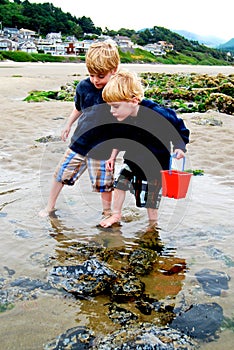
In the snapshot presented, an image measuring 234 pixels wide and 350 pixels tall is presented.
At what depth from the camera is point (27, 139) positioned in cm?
750

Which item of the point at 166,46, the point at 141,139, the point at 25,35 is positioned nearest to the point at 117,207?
the point at 141,139

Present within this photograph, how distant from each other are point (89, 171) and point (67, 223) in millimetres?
557

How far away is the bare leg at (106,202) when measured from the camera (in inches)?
166

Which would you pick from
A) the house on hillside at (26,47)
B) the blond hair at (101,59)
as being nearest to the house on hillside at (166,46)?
the house on hillside at (26,47)

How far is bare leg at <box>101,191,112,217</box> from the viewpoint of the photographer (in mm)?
4211

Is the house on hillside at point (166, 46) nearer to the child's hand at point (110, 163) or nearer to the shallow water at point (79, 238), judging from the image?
the shallow water at point (79, 238)

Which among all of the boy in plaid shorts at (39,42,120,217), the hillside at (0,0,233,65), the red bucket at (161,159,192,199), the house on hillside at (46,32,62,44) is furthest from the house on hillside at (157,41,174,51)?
the red bucket at (161,159,192,199)

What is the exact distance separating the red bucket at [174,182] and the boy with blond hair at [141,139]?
0.23 meters

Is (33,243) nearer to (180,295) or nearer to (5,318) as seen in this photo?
(5,318)

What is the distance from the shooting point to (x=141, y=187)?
13.1ft

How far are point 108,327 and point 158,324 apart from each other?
11.2 inches

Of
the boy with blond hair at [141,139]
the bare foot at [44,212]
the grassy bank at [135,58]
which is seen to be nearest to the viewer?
the boy with blond hair at [141,139]

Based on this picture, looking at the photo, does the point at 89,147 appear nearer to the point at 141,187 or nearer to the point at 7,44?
the point at 141,187

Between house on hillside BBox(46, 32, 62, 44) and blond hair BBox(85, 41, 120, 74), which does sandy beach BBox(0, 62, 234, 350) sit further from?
house on hillside BBox(46, 32, 62, 44)
